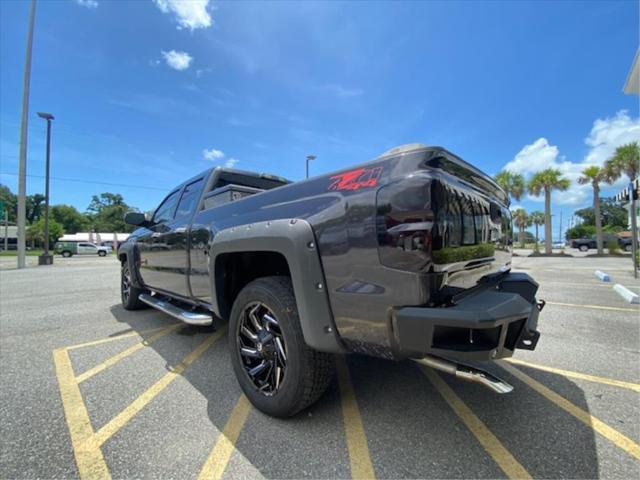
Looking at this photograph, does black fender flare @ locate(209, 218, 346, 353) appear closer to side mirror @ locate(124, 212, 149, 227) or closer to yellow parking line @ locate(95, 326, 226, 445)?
yellow parking line @ locate(95, 326, 226, 445)

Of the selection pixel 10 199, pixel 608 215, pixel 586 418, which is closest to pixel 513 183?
pixel 586 418

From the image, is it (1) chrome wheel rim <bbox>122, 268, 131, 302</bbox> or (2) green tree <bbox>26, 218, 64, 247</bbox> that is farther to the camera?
(2) green tree <bbox>26, 218, 64, 247</bbox>

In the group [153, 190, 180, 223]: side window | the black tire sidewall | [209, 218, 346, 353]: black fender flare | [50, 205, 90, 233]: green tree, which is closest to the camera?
[209, 218, 346, 353]: black fender flare

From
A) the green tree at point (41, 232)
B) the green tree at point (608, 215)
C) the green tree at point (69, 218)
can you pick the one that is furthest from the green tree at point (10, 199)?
the green tree at point (608, 215)

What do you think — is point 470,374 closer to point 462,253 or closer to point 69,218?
point 462,253

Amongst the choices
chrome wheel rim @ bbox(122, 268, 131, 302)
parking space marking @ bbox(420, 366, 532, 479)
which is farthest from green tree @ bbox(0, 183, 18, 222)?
parking space marking @ bbox(420, 366, 532, 479)

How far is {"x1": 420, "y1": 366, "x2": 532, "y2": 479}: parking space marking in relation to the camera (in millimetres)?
1720

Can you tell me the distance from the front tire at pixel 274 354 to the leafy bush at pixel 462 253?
3.19 feet

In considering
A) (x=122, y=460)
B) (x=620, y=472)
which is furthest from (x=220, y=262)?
(x=620, y=472)

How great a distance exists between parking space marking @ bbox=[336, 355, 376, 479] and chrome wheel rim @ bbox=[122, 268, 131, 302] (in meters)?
4.50

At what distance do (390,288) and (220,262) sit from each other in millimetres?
1671

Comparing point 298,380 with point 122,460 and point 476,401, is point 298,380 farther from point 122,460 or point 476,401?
point 476,401

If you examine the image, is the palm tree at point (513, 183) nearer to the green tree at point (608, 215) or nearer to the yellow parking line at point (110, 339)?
the yellow parking line at point (110, 339)

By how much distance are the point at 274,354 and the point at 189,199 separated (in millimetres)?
2464
